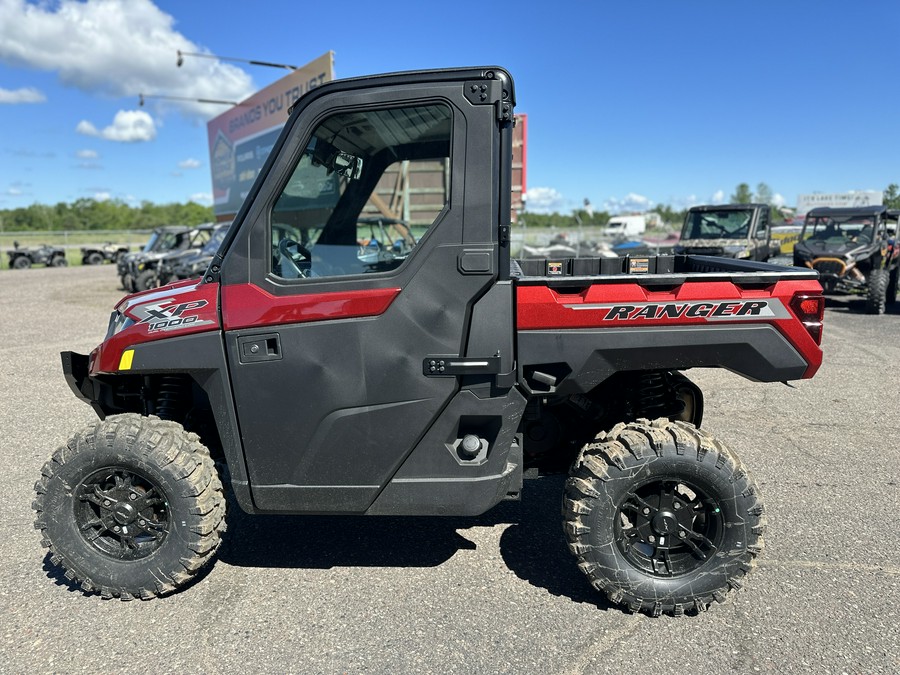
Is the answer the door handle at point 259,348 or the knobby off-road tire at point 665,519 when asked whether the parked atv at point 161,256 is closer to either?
the door handle at point 259,348

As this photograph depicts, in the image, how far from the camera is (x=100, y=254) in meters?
31.3

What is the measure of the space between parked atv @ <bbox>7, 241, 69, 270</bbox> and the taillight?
1302 inches

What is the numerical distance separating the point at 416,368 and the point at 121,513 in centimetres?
158

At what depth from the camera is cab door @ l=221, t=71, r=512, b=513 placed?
2.55m

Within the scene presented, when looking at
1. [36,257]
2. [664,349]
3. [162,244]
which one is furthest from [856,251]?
[36,257]

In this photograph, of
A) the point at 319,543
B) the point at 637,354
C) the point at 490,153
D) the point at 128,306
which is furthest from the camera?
the point at 319,543

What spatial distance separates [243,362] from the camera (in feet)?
8.79

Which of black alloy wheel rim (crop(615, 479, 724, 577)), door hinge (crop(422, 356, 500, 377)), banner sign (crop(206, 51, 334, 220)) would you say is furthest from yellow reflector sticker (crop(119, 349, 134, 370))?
banner sign (crop(206, 51, 334, 220))

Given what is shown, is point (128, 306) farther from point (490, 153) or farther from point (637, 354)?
point (637, 354)

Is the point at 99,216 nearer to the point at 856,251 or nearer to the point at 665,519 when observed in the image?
the point at 856,251

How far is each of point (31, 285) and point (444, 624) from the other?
2184 centimetres

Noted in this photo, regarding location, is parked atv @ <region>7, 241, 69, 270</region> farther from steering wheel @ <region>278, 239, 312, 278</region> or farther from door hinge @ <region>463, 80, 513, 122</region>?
door hinge @ <region>463, 80, 513, 122</region>

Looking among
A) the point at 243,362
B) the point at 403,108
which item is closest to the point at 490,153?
the point at 403,108

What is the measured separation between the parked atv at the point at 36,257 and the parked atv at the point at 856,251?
31192 mm
